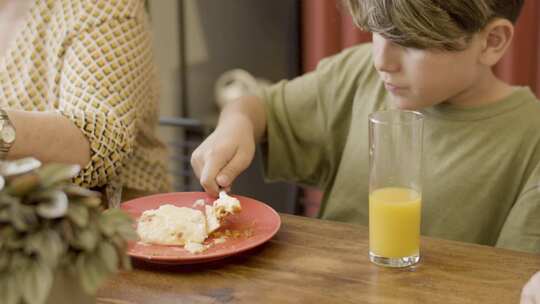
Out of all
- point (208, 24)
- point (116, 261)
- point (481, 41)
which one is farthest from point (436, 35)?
point (208, 24)

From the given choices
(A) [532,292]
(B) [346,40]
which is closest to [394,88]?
(A) [532,292]

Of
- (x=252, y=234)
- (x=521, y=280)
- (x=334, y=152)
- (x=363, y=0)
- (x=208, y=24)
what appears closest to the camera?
(x=521, y=280)

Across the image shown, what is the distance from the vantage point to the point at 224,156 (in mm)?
1418

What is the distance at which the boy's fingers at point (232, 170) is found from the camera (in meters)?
1.38

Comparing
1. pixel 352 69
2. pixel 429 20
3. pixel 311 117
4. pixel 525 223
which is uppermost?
pixel 429 20

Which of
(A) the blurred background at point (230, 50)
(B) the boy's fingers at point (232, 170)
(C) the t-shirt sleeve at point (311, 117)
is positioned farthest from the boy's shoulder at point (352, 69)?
(A) the blurred background at point (230, 50)

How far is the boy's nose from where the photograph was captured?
1.36 metres

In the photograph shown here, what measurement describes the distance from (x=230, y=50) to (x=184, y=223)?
1.94 m

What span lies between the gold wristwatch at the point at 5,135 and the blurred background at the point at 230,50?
1.34 meters

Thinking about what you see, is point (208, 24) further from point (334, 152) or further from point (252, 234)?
point (252, 234)

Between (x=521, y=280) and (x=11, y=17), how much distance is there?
1241 mm

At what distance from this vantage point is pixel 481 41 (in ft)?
4.59

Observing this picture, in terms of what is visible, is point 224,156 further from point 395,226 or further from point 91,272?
point 91,272

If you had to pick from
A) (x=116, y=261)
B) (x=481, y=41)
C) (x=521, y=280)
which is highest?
(x=481, y=41)
